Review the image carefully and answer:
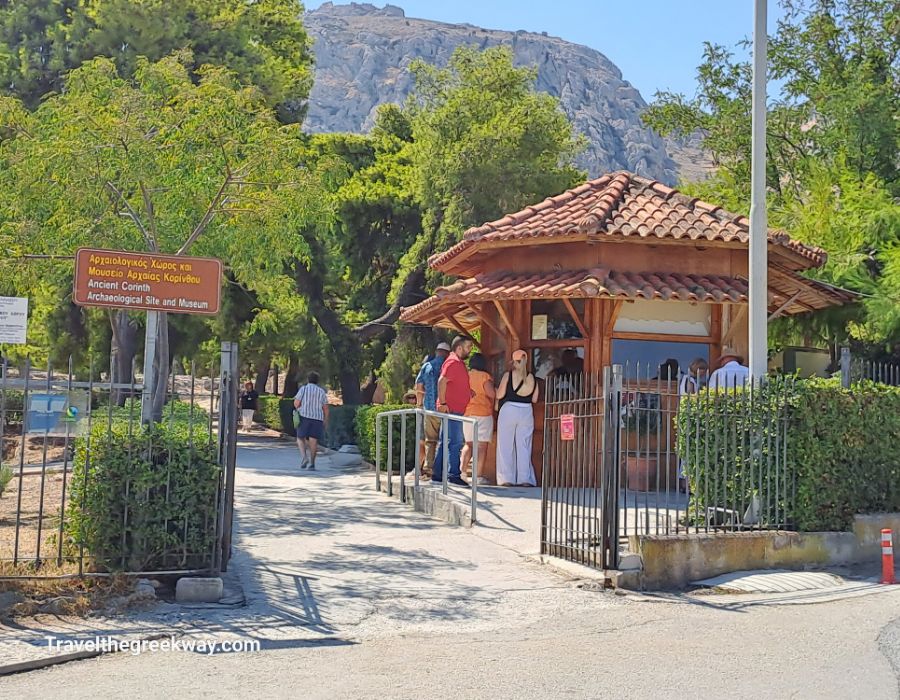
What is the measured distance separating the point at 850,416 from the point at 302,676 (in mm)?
6153

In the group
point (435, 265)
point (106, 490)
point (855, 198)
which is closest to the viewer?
point (106, 490)

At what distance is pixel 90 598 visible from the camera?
25.0 feet

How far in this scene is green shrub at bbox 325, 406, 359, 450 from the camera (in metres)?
25.6

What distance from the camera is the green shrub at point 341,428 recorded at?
84.0 feet

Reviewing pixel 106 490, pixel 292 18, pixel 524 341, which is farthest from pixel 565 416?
pixel 292 18

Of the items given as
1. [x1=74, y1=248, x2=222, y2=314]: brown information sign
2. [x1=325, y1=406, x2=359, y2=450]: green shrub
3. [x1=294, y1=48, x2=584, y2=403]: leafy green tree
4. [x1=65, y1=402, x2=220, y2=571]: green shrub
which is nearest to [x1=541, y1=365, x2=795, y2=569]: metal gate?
[x1=65, y1=402, x2=220, y2=571]: green shrub

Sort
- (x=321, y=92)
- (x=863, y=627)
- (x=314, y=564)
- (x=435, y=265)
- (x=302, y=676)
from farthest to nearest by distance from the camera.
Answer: (x=321, y=92) → (x=435, y=265) → (x=314, y=564) → (x=863, y=627) → (x=302, y=676)

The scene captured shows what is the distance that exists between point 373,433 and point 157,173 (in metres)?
7.44

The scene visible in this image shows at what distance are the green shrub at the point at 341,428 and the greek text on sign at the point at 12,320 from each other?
1585cm

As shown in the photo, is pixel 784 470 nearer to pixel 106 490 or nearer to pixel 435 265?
pixel 106 490

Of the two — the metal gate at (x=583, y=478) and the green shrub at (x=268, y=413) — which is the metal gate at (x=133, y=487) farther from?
the green shrub at (x=268, y=413)

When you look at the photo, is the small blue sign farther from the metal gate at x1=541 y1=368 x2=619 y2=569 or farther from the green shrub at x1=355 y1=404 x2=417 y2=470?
the green shrub at x1=355 y1=404 x2=417 y2=470

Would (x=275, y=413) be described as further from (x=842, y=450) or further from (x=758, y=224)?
(x=842, y=450)

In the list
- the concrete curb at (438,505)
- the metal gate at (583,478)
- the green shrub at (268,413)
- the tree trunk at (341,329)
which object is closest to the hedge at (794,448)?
the metal gate at (583,478)
